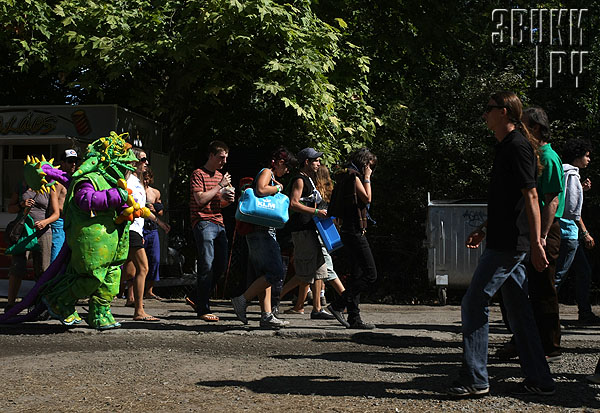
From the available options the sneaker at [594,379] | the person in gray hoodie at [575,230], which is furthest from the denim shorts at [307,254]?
the sneaker at [594,379]

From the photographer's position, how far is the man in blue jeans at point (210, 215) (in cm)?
835

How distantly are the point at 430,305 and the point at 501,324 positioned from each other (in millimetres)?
3004

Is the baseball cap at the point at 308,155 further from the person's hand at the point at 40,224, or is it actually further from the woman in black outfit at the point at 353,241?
the person's hand at the point at 40,224

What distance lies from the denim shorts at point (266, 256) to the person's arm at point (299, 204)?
44cm

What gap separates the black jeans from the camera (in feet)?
26.8

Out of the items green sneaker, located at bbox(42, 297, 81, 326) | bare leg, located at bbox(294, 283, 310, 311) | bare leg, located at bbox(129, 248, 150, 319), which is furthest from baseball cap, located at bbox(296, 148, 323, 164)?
green sneaker, located at bbox(42, 297, 81, 326)

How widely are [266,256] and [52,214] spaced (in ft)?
8.62

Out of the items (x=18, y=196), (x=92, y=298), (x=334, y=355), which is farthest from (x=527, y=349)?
(x=18, y=196)

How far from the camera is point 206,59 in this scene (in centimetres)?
1223

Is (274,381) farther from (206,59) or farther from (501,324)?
(206,59)

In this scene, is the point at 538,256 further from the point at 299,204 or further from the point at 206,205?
the point at 206,205

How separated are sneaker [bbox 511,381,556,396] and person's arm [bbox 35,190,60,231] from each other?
5.73 metres

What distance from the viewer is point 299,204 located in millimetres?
8477

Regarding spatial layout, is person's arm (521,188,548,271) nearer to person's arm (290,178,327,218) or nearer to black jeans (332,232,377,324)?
black jeans (332,232,377,324)
